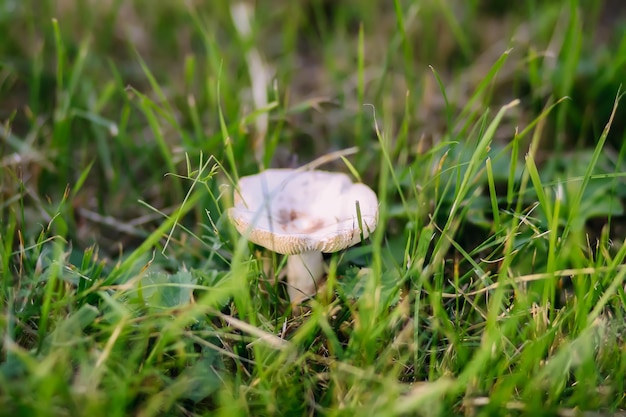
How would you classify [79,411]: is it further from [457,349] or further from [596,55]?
[596,55]

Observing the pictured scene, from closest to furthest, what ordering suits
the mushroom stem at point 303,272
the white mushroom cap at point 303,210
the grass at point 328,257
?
the grass at point 328,257 → the white mushroom cap at point 303,210 → the mushroom stem at point 303,272

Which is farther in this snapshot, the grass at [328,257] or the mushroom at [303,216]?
the mushroom at [303,216]

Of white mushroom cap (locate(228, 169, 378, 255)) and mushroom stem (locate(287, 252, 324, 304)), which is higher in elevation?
white mushroom cap (locate(228, 169, 378, 255))

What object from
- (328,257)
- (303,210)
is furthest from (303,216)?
(328,257)

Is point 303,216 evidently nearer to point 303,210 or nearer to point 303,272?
point 303,210

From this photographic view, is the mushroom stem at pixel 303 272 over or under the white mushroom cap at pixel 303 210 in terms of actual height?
under

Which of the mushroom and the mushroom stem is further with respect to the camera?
the mushroom stem
